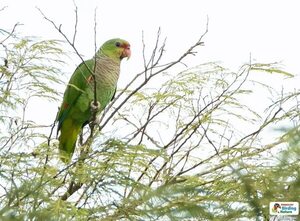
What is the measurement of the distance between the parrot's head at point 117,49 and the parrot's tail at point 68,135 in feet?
2.91

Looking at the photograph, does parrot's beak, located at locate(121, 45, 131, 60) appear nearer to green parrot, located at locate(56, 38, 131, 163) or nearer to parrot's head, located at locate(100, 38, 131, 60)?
parrot's head, located at locate(100, 38, 131, 60)

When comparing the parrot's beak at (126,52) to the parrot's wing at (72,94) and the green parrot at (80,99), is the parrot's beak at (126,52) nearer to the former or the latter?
the green parrot at (80,99)

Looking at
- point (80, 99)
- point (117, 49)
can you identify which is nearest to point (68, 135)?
point (80, 99)

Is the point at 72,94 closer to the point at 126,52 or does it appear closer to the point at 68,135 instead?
the point at 68,135

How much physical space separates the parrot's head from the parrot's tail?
2.91 ft

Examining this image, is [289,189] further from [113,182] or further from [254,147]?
[254,147]

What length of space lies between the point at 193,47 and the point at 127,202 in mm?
1304

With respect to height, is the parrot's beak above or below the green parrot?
above

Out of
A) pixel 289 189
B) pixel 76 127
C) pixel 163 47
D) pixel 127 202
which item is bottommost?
pixel 289 189

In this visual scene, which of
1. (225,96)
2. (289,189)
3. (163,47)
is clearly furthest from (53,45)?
(289,189)

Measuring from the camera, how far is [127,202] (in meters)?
2.51

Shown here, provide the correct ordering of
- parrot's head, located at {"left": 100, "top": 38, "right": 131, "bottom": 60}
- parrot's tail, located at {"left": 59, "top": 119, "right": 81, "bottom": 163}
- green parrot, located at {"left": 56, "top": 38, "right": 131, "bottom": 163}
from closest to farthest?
parrot's tail, located at {"left": 59, "top": 119, "right": 81, "bottom": 163} → green parrot, located at {"left": 56, "top": 38, "right": 131, "bottom": 163} → parrot's head, located at {"left": 100, "top": 38, "right": 131, "bottom": 60}

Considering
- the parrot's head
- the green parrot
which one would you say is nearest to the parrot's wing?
the green parrot

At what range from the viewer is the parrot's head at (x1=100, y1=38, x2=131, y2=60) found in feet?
19.5
